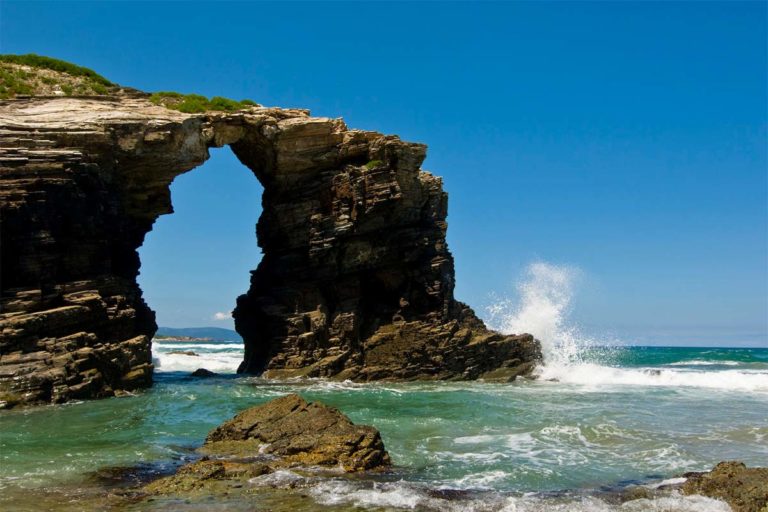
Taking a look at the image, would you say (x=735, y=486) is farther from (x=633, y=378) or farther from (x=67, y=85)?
(x=67, y=85)

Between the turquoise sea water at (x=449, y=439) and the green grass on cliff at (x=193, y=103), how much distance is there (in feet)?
43.9

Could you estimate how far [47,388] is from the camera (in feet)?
76.5

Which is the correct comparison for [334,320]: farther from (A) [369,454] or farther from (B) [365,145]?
(A) [369,454]

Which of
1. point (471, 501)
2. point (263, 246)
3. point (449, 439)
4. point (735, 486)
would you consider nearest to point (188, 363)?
point (263, 246)

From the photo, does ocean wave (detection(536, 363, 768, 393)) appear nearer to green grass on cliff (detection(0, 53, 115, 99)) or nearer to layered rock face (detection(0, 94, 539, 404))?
layered rock face (detection(0, 94, 539, 404))

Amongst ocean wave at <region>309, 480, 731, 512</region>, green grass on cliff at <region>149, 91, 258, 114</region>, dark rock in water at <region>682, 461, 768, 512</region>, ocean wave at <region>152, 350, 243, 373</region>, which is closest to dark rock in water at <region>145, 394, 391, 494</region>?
ocean wave at <region>309, 480, 731, 512</region>

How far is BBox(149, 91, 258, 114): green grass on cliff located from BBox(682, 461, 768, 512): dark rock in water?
27703 millimetres

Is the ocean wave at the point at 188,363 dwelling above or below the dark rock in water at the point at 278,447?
below

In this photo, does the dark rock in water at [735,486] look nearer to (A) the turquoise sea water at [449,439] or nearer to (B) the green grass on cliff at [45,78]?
(A) the turquoise sea water at [449,439]

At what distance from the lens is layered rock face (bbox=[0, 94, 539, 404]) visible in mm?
25422

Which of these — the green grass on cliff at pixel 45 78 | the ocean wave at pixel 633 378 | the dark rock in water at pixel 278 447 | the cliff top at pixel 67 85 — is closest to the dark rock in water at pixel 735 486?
the dark rock in water at pixel 278 447

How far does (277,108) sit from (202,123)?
426cm

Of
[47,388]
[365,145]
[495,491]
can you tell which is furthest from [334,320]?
[495,491]

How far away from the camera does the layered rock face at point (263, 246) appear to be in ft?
83.4
